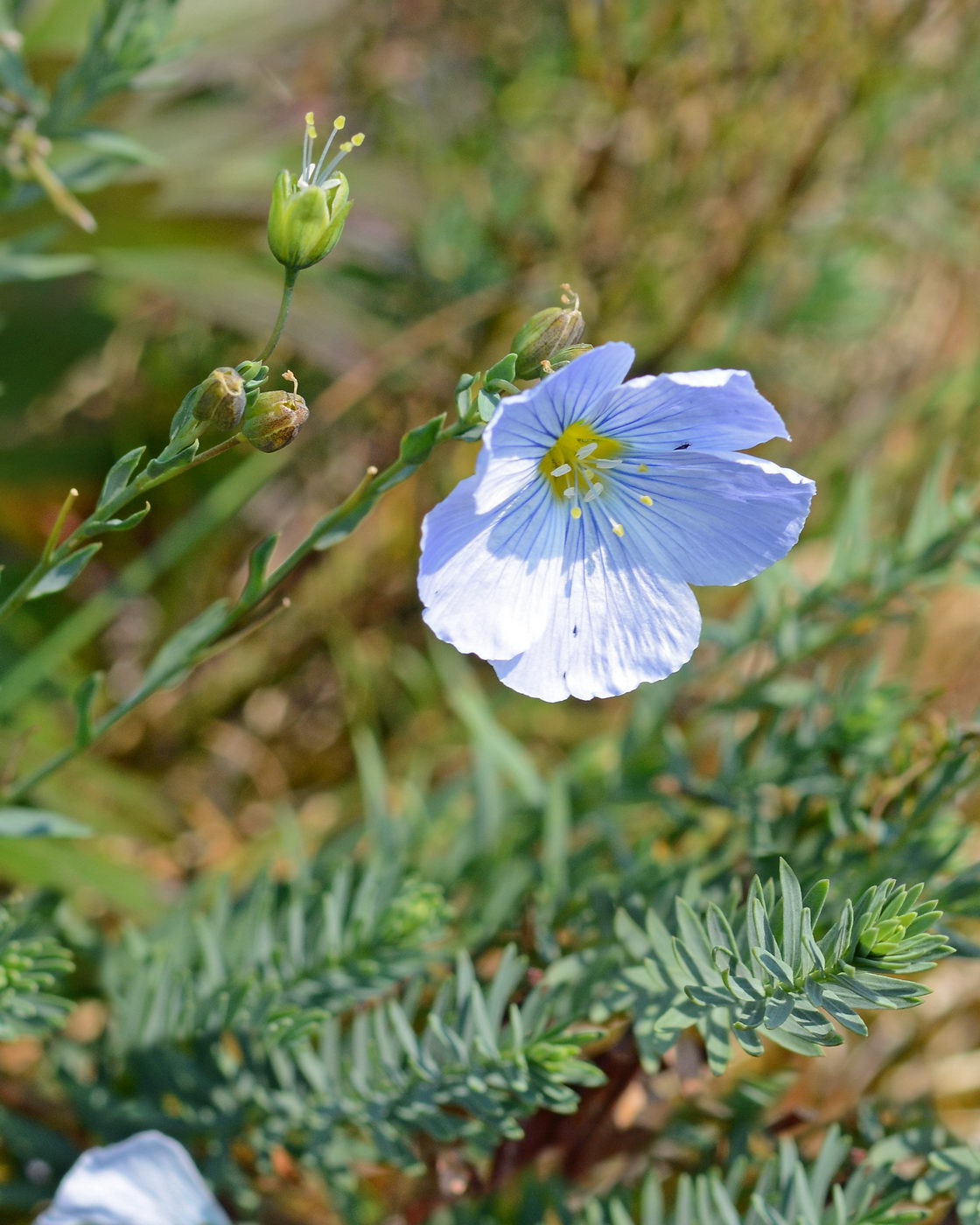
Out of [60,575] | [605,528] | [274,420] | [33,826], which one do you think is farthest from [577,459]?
[33,826]

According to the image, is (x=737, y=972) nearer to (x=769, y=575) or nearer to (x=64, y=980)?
(x=769, y=575)

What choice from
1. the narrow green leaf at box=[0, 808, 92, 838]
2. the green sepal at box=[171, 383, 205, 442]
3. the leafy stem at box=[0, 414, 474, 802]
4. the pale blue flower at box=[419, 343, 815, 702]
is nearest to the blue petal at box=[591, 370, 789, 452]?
the pale blue flower at box=[419, 343, 815, 702]

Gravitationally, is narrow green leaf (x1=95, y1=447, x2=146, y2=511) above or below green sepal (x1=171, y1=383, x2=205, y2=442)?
below

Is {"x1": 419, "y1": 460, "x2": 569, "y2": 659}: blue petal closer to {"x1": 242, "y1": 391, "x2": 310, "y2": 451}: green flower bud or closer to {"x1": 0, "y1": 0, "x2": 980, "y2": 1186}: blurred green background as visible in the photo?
{"x1": 242, "y1": 391, "x2": 310, "y2": 451}: green flower bud

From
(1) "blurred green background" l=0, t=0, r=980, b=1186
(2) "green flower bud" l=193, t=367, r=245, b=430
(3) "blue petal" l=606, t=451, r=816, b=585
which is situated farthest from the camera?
(1) "blurred green background" l=0, t=0, r=980, b=1186

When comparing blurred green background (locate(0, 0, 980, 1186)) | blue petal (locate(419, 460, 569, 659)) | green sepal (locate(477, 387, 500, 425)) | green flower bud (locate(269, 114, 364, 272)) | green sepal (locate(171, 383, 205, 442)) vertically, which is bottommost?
blue petal (locate(419, 460, 569, 659))
